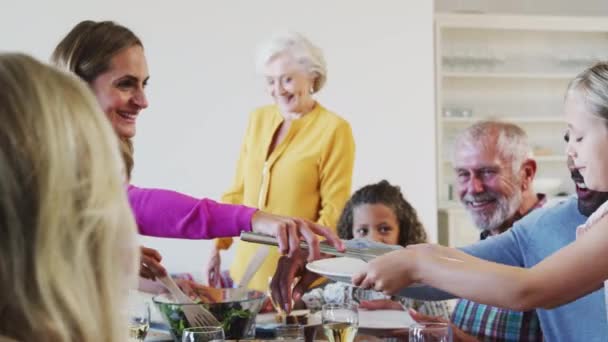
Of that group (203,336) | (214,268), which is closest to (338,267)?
(203,336)

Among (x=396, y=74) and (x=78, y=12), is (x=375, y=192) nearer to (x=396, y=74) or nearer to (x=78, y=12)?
(x=396, y=74)

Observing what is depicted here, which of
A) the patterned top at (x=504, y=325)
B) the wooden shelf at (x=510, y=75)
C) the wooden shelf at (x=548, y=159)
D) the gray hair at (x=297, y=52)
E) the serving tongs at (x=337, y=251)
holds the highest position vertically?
the wooden shelf at (x=510, y=75)

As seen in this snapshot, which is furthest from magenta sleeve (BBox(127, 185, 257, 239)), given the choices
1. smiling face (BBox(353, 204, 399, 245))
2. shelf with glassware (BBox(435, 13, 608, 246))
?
shelf with glassware (BBox(435, 13, 608, 246))

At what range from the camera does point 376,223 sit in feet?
8.55

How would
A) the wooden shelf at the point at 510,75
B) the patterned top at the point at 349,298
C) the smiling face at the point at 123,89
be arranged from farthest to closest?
the wooden shelf at the point at 510,75 → the patterned top at the point at 349,298 → the smiling face at the point at 123,89

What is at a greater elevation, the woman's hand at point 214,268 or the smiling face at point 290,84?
the smiling face at point 290,84

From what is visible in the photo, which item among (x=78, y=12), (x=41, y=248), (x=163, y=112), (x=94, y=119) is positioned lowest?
(x=41, y=248)

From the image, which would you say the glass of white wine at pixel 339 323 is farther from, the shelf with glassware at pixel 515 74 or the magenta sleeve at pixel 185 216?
the shelf with glassware at pixel 515 74

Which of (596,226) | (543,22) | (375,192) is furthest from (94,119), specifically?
(543,22)

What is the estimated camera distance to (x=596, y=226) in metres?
1.27

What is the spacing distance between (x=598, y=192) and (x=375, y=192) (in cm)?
111

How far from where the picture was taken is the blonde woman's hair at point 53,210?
2.00ft

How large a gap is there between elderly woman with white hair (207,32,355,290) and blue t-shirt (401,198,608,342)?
1276mm

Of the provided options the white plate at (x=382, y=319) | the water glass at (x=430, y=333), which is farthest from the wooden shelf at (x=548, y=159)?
the water glass at (x=430, y=333)
